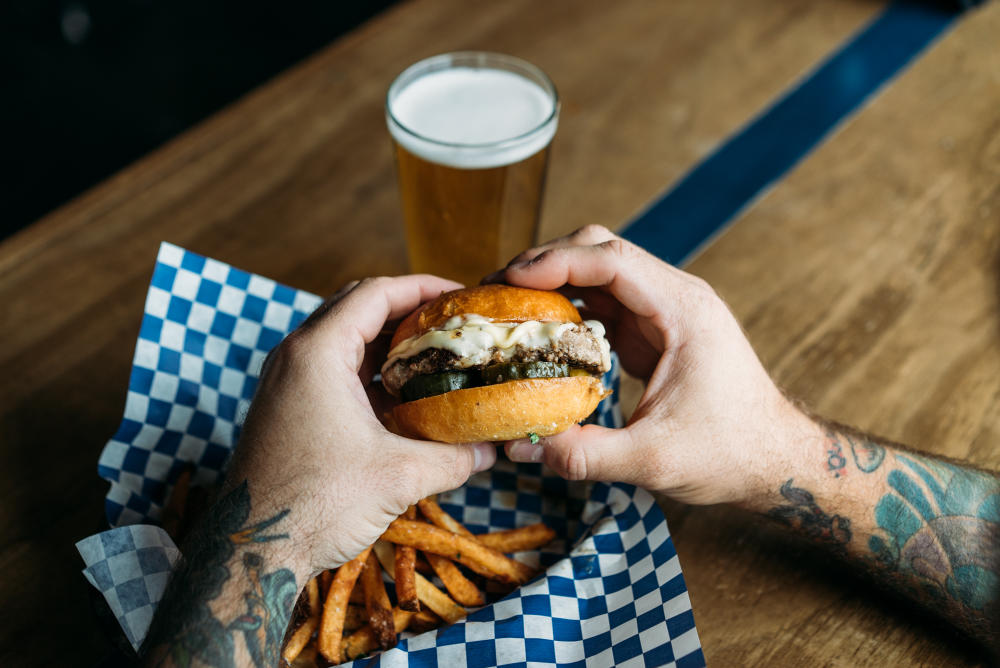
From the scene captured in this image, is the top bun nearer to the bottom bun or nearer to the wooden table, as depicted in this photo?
the bottom bun

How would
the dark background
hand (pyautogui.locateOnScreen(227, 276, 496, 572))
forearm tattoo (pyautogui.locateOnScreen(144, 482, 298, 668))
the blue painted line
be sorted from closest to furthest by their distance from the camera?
forearm tattoo (pyautogui.locateOnScreen(144, 482, 298, 668))
hand (pyautogui.locateOnScreen(227, 276, 496, 572))
the blue painted line
the dark background

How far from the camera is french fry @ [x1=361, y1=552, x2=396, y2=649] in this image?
5.29 ft

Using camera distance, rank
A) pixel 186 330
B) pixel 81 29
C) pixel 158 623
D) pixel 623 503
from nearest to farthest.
A: pixel 158 623
pixel 623 503
pixel 186 330
pixel 81 29

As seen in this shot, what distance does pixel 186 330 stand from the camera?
1986 mm

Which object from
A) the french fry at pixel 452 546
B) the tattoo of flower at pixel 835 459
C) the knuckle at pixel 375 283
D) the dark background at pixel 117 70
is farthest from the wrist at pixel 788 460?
the dark background at pixel 117 70

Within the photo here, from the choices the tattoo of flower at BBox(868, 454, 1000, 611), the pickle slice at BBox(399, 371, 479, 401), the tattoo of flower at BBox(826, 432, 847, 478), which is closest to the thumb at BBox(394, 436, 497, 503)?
the pickle slice at BBox(399, 371, 479, 401)

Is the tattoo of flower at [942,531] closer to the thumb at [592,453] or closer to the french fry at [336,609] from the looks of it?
the thumb at [592,453]

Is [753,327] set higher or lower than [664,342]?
lower

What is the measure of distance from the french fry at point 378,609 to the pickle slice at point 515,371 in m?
0.51

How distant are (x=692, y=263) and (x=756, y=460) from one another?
93cm

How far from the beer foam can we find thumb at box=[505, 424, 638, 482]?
2.48 feet

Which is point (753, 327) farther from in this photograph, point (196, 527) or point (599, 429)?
point (196, 527)

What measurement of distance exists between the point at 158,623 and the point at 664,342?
1.16 metres

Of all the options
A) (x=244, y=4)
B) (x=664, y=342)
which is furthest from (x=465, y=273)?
(x=244, y=4)
